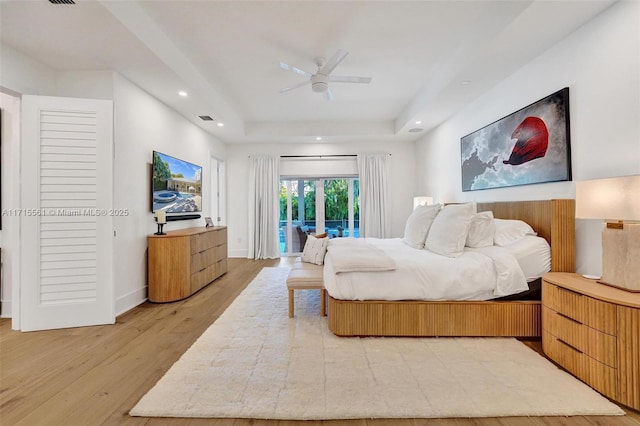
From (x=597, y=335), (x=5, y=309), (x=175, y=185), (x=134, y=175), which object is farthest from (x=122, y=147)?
(x=597, y=335)

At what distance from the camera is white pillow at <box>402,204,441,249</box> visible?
3258 mm

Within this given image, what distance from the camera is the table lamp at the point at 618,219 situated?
1.67 metres

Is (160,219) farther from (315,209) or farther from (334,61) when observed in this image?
(315,209)

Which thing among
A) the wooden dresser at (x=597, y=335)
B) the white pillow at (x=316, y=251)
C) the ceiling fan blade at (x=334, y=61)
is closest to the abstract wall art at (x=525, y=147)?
the wooden dresser at (x=597, y=335)

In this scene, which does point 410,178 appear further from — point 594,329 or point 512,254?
point 594,329

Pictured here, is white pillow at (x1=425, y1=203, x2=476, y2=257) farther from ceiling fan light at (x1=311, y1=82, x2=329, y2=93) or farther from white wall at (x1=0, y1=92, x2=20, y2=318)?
white wall at (x1=0, y1=92, x2=20, y2=318)

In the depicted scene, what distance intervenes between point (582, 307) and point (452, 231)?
3.70ft

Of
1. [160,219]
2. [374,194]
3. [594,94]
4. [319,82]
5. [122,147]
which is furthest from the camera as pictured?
[374,194]

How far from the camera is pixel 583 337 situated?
1.81 meters

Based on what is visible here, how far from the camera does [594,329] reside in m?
1.73

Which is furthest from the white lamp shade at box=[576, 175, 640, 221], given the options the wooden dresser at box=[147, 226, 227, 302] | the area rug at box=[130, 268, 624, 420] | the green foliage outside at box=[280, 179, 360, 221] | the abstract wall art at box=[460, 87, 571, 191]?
the green foliage outside at box=[280, 179, 360, 221]

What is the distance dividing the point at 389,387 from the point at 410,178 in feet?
17.2

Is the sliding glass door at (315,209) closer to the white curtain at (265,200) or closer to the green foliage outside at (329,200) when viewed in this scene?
the green foliage outside at (329,200)

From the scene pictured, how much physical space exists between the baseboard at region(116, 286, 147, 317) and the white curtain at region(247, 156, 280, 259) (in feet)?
9.48
